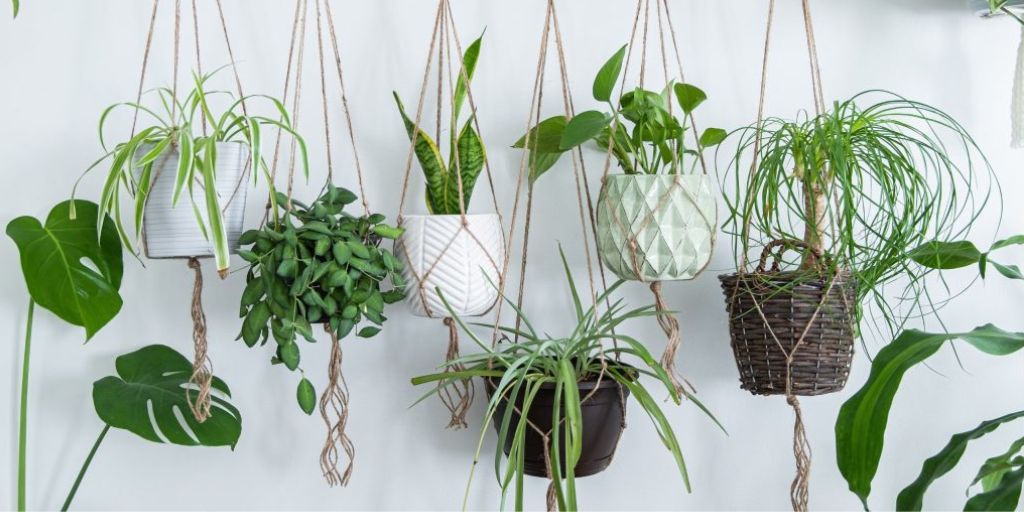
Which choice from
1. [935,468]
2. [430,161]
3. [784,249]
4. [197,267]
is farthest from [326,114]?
[935,468]

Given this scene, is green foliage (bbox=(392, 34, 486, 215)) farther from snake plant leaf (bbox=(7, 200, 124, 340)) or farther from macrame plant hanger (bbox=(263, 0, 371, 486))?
snake plant leaf (bbox=(7, 200, 124, 340))

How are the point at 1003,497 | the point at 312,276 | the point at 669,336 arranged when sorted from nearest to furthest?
the point at 1003,497
the point at 312,276
the point at 669,336

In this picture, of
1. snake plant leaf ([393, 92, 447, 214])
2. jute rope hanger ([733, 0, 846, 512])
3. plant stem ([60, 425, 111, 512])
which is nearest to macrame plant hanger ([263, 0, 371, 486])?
snake plant leaf ([393, 92, 447, 214])

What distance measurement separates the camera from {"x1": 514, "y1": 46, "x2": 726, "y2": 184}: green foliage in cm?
117

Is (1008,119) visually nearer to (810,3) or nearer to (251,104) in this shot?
(810,3)

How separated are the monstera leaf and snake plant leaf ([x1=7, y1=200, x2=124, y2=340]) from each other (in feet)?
0.30

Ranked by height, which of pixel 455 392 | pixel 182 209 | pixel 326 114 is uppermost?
pixel 326 114

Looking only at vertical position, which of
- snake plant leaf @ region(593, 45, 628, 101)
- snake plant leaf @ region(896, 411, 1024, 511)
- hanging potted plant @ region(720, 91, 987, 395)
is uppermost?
snake plant leaf @ region(593, 45, 628, 101)

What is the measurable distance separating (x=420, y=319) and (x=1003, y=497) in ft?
2.89

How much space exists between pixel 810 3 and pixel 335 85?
826mm

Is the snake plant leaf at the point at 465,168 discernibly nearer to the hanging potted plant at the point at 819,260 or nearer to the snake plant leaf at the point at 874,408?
the hanging potted plant at the point at 819,260

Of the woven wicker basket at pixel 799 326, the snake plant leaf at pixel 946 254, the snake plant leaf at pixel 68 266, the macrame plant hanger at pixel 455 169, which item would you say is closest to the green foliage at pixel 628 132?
the macrame plant hanger at pixel 455 169

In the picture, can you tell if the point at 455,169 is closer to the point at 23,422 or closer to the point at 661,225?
the point at 661,225

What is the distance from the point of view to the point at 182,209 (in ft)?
3.76
